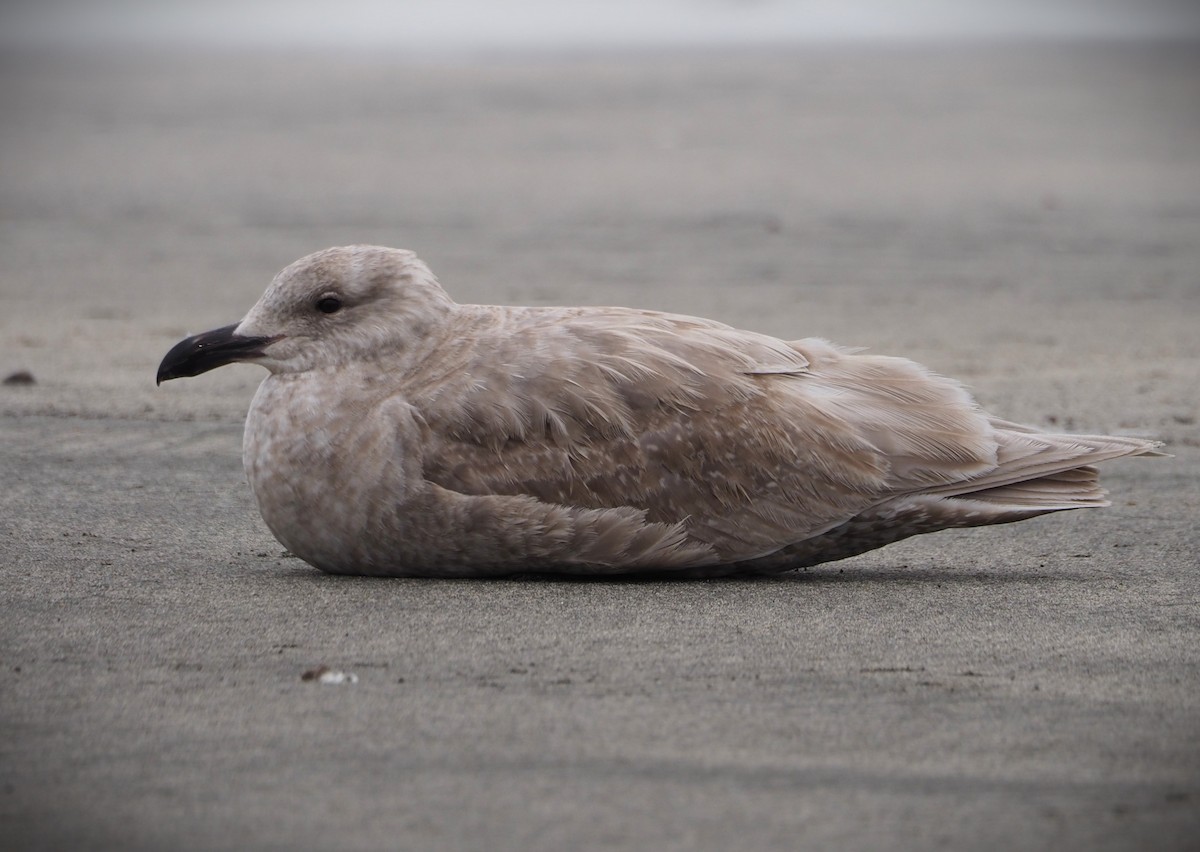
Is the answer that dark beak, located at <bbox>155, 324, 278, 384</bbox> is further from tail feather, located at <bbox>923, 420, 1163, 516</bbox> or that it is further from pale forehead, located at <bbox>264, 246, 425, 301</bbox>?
tail feather, located at <bbox>923, 420, 1163, 516</bbox>

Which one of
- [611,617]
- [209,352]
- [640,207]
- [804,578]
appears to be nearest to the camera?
[611,617]

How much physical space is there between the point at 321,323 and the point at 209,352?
34cm

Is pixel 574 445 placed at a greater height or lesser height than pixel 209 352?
lesser


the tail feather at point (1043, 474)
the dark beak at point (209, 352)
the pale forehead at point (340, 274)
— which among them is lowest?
the tail feather at point (1043, 474)

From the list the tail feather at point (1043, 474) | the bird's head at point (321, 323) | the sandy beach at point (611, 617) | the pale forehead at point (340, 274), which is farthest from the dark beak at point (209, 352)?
the tail feather at point (1043, 474)

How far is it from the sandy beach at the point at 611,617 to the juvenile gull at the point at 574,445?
0.16 meters

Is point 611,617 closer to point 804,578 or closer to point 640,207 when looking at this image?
point 804,578

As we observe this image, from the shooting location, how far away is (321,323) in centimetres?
503

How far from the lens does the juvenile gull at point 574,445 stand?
15.6ft

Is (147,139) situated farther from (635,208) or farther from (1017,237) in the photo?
(1017,237)

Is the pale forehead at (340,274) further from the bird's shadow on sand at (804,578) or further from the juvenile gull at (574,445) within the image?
the bird's shadow on sand at (804,578)

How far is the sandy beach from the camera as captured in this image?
3160 mm

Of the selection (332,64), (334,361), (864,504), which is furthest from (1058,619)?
(332,64)

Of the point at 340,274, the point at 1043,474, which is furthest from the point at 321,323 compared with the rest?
the point at 1043,474
